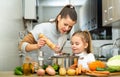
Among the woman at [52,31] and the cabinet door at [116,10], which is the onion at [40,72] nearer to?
the woman at [52,31]

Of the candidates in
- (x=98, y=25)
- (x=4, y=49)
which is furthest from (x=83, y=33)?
(x=98, y=25)

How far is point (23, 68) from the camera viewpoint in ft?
3.39

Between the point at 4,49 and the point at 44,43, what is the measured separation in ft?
1.01

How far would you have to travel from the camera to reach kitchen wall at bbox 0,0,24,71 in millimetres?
1396

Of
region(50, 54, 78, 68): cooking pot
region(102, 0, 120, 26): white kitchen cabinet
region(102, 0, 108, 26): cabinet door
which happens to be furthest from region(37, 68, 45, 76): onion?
region(102, 0, 108, 26): cabinet door

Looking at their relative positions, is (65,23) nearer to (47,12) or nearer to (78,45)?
(78,45)

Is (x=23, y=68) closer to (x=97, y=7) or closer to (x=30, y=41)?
(x=30, y=41)

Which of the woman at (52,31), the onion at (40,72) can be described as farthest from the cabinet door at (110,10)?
the onion at (40,72)

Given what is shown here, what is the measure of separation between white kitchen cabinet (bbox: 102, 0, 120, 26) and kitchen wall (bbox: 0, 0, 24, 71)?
0.87m

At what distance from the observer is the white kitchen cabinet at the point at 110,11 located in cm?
213

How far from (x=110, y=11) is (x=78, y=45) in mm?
1095

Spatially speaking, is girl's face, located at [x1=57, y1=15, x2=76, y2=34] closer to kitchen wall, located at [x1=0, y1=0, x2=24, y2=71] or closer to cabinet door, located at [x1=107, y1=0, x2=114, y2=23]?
kitchen wall, located at [x1=0, y1=0, x2=24, y2=71]

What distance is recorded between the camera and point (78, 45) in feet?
4.50

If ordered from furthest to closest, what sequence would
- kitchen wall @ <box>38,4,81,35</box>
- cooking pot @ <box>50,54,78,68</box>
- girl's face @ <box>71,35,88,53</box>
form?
1. kitchen wall @ <box>38,4,81,35</box>
2. girl's face @ <box>71,35,88,53</box>
3. cooking pot @ <box>50,54,78,68</box>
